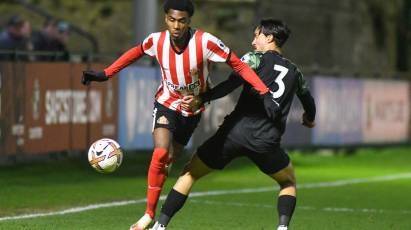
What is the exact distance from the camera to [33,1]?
2964 centimetres

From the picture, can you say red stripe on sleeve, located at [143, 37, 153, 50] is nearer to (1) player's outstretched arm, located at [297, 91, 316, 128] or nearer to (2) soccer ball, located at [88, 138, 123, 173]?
(2) soccer ball, located at [88, 138, 123, 173]

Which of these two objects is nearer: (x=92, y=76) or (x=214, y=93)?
(x=214, y=93)

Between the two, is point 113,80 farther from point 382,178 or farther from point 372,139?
point 372,139

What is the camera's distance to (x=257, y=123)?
393 inches

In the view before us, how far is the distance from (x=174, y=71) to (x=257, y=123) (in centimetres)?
87

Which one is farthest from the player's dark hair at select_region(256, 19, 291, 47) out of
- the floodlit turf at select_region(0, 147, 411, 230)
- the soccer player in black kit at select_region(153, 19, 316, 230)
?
the floodlit turf at select_region(0, 147, 411, 230)

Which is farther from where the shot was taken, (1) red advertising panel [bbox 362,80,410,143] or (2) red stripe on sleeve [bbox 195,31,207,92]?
(1) red advertising panel [bbox 362,80,410,143]

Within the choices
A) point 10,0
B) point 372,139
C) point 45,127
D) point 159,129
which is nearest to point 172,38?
point 159,129

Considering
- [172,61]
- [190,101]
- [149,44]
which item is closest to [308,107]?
[190,101]

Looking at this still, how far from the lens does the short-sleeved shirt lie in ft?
33.6

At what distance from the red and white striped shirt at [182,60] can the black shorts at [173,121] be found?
6cm

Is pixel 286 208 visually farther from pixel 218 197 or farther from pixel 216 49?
pixel 218 197

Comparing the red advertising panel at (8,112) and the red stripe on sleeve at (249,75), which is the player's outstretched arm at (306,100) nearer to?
the red stripe on sleeve at (249,75)

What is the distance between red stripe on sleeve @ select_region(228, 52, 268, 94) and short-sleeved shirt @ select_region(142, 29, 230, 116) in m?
0.25
